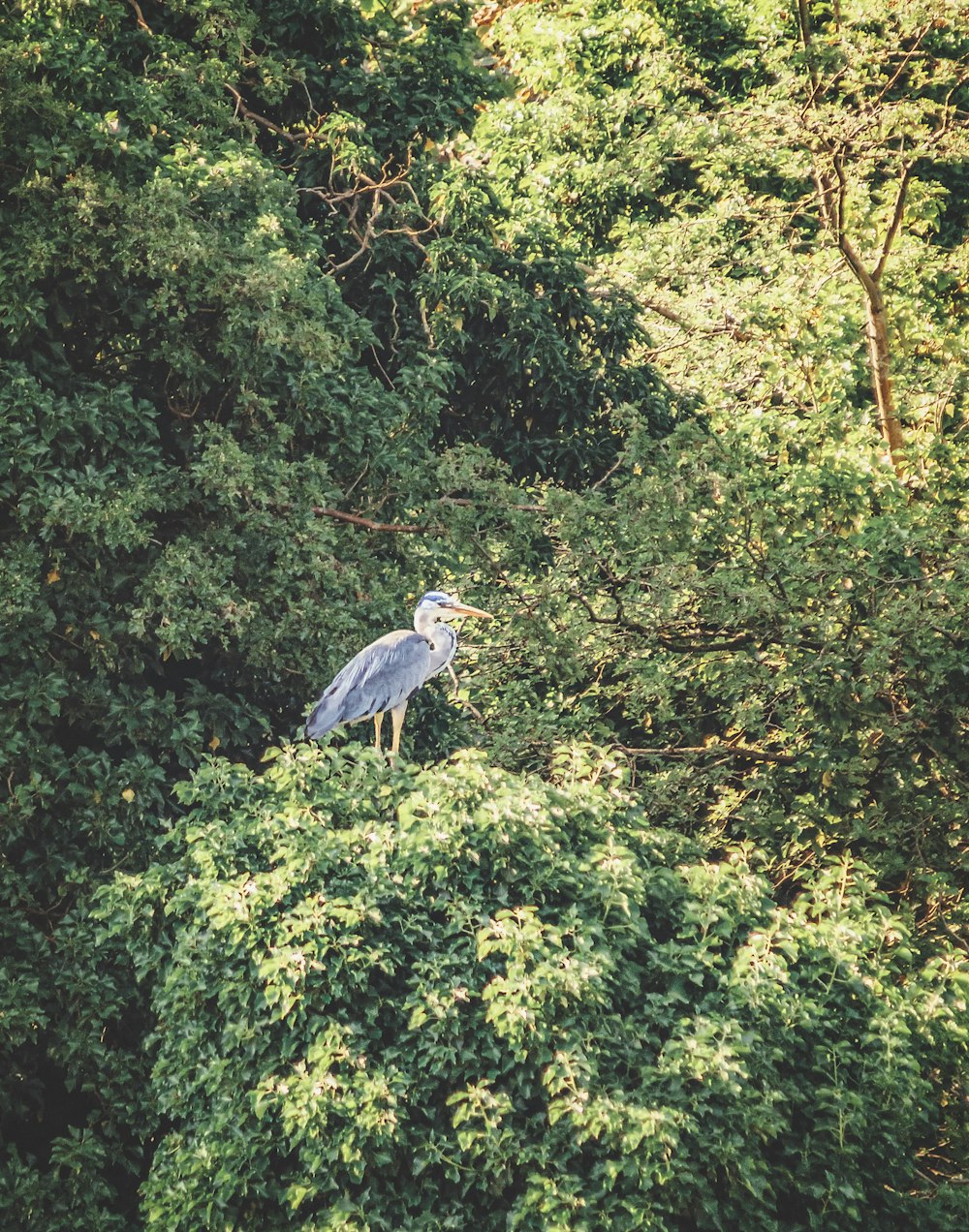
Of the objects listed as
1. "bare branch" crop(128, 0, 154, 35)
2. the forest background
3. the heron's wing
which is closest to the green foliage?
the forest background

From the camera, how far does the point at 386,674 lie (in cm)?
925

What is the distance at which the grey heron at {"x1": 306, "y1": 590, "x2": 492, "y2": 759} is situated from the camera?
919cm

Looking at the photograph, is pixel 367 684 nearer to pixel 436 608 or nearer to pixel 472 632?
pixel 436 608

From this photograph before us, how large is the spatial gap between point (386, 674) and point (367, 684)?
5.1 inches

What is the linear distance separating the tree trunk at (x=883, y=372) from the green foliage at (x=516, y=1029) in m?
5.85

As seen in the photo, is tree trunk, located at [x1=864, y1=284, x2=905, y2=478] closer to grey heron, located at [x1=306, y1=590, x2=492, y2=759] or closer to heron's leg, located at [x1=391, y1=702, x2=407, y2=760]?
grey heron, located at [x1=306, y1=590, x2=492, y2=759]

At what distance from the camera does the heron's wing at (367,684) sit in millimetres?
9180

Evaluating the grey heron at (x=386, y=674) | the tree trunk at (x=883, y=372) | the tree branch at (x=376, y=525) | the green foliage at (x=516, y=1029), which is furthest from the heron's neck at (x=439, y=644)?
the tree trunk at (x=883, y=372)

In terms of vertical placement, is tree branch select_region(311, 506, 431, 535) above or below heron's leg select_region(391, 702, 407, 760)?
above

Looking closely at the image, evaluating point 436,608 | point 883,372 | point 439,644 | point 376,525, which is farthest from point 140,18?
point 883,372

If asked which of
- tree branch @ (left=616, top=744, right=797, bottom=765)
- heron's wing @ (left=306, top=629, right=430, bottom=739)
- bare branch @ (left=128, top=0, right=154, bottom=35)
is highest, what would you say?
bare branch @ (left=128, top=0, right=154, bottom=35)

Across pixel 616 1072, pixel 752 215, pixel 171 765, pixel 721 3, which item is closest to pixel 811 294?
pixel 752 215

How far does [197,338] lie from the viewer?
9539 millimetres

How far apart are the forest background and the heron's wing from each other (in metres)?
0.46
